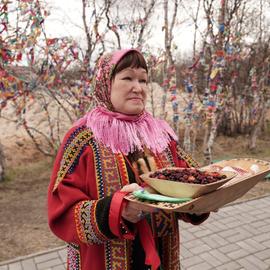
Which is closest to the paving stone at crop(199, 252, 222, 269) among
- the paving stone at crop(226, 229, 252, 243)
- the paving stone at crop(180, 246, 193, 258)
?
the paving stone at crop(180, 246, 193, 258)

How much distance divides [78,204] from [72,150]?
234 mm

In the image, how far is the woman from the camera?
1.21m

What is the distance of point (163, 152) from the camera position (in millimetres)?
1480

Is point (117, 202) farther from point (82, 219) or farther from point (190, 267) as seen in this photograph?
point (190, 267)

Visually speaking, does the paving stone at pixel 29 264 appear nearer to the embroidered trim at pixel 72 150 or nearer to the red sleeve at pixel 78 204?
the red sleeve at pixel 78 204

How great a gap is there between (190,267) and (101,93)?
234cm

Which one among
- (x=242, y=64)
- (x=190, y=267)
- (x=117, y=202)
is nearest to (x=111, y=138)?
(x=117, y=202)

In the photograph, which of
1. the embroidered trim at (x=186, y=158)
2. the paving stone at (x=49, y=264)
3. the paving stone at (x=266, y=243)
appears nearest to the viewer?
the embroidered trim at (x=186, y=158)

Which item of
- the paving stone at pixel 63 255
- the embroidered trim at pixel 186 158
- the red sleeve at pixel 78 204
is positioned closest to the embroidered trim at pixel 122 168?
the red sleeve at pixel 78 204

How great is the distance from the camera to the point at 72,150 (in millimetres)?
1306

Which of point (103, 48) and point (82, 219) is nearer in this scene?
point (82, 219)

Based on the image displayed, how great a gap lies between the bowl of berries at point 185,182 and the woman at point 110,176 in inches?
5.8

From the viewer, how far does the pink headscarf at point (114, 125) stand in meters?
1.35

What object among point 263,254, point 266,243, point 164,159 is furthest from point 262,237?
point 164,159
